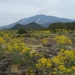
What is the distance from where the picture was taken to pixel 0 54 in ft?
38.6

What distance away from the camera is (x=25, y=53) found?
33.3ft

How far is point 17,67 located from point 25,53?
555 mm

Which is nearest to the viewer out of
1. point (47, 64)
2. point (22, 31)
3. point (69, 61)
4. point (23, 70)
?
point (47, 64)

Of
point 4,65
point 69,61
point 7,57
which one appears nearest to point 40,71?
point 69,61

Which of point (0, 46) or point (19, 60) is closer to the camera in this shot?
point (19, 60)

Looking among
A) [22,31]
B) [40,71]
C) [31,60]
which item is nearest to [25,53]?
[31,60]

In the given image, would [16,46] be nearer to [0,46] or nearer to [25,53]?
[25,53]

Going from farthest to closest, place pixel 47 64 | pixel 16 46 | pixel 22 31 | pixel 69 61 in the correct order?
pixel 22 31 → pixel 16 46 → pixel 69 61 → pixel 47 64

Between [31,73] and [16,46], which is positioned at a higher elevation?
[16,46]

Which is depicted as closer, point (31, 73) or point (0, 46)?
point (31, 73)

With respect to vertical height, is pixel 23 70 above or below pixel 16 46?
below

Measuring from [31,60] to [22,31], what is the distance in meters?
20.2

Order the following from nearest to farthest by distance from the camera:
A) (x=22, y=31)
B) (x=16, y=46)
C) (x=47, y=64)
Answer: (x=47, y=64) → (x=16, y=46) → (x=22, y=31)

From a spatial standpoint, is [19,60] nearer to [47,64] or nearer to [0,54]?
[0,54]
